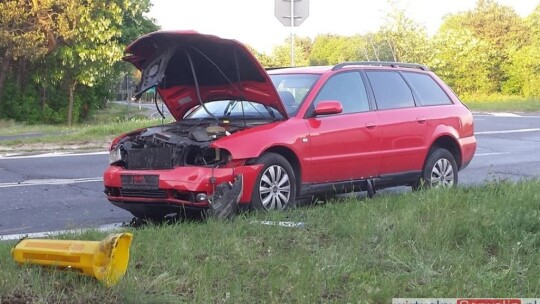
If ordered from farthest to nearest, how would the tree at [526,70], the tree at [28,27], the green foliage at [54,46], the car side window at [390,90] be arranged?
the tree at [526,70] → the green foliage at [54,46] → the tree at [28,27] → the car side window at [390,90]

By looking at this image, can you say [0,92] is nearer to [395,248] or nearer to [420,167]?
[420,167]

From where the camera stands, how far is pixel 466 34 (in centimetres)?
5600

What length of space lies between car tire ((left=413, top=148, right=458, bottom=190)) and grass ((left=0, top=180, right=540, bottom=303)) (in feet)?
5.53

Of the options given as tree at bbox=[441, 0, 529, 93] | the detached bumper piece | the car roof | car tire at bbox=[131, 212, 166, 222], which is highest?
tree at bbox=[441, 0, 529, 93]

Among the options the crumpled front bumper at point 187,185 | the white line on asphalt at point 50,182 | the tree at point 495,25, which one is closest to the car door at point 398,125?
the crumpled front bumper at point 187,185

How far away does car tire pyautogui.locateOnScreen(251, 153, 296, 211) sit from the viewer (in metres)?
6.46

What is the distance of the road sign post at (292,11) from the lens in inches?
574

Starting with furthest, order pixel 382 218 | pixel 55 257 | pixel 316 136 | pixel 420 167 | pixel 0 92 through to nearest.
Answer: pixel 0 92 → pixel 420 167 → pixel 316 136 → pixel 382 218 → pixel 55 257

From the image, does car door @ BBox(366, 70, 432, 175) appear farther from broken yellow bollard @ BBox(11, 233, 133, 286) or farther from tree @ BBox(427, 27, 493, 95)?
tree @ BBox(427, 27, 493, 95)

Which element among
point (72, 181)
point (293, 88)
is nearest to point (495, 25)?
point (72, 181)

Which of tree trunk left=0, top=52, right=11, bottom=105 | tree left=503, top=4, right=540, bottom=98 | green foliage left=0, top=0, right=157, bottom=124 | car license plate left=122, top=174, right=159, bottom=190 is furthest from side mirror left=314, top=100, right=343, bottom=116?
tree left=503, top=4, right=540, bottom=98

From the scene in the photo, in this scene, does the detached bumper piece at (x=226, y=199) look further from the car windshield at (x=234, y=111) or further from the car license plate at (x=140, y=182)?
the car windshield at (x=234, y=111)

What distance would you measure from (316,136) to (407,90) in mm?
1744

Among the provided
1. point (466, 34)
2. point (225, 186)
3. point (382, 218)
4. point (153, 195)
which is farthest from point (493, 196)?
point (466, 34)
